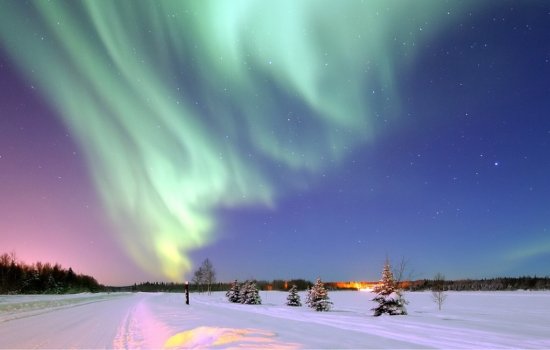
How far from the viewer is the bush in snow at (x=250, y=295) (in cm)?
5588

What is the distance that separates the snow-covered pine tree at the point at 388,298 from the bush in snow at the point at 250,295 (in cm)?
2681

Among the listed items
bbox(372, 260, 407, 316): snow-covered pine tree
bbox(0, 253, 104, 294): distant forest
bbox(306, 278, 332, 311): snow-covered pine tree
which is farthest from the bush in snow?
bbox(0, 253, 104, 294): distant forest

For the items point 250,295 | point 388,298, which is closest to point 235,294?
point 250,295

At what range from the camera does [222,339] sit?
13.7m

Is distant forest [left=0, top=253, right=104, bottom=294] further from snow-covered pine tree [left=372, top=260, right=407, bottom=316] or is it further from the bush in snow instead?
snow-covered pine tree [left=372, top=260, right=407, bottom=316]

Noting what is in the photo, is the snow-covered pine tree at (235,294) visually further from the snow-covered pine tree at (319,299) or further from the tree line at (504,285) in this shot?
the tree line at (504,285)

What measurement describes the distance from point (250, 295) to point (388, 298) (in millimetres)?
28743

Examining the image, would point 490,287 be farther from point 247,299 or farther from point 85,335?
point 85,335

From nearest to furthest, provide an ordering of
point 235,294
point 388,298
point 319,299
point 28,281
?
point 388,298, point 319,299, point 235,294, point 28,281

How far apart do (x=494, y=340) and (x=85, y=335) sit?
14518mm

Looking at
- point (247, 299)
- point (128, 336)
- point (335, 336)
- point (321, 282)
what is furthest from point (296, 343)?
point (247, 299)

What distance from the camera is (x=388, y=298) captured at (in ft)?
101

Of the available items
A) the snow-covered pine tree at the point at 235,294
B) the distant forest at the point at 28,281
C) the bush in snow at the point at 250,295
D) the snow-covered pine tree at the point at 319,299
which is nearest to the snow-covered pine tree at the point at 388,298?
the snow-covered pine tree at the point at 319,299

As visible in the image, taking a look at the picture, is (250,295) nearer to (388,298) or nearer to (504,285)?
(388,298)
